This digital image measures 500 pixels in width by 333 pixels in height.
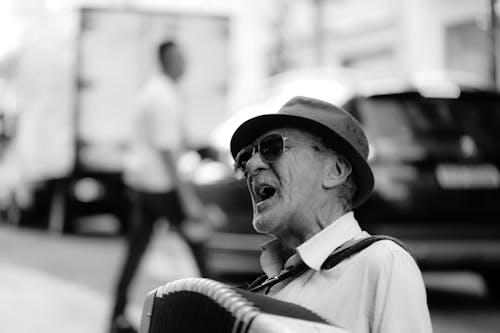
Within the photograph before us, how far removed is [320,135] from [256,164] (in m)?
0.18

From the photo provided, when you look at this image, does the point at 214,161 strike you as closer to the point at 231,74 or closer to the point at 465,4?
the point at 231,74

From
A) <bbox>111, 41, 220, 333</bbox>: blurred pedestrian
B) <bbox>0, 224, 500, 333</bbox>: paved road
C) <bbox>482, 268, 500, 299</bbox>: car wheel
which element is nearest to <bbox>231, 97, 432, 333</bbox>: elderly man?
<bbox>111, 41, 220, 333</bbox>: blurred pedestrian

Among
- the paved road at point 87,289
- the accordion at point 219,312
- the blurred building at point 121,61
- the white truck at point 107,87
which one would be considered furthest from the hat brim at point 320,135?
the white truck at point 107,87

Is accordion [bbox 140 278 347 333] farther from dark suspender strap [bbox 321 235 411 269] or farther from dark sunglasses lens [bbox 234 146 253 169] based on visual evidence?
dark sunglasses lens [bbox 234 146 253 169]

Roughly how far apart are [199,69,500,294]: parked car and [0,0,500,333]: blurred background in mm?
11

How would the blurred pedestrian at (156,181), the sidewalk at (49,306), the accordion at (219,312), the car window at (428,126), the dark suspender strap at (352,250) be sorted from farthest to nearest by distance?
the car window at (428,126)
the sidewalk at (49,306)
the blurred pedestrian at (156,181)
the dark suspender strap at (352,250)
the accordion at (219,312)

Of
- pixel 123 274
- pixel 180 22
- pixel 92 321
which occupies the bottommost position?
pixel 92 321

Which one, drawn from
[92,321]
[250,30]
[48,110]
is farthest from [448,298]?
[250,30]

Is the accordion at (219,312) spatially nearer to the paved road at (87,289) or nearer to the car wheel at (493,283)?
the paved road at (87,289)

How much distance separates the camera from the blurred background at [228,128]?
7.48 m

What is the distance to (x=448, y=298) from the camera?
8.59 m

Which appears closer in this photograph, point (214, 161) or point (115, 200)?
point (214, 161)

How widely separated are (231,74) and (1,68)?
11.2 m

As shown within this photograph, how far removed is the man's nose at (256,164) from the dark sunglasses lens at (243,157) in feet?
0.15
